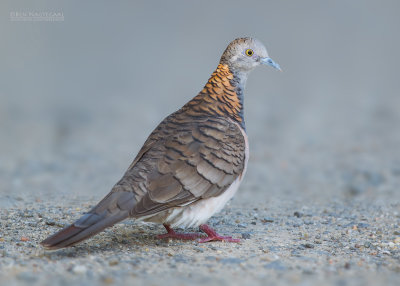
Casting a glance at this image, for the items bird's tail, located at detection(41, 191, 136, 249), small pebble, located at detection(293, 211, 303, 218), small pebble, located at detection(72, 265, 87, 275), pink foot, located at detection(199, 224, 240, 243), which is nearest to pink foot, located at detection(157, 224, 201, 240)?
pink foot, located at detection(199, 224, 240, 243)

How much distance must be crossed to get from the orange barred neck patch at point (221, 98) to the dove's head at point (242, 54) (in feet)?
0.29

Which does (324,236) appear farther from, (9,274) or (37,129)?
(37,129)

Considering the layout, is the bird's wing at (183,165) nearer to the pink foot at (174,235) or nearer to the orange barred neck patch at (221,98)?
the orange barred neck patch at (221,98)

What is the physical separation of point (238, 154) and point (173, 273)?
157cm

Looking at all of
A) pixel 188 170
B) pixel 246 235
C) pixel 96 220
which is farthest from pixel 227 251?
pixel 96 220

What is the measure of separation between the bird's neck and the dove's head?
7cm

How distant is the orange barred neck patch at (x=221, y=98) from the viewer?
6.26 m

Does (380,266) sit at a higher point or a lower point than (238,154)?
lower

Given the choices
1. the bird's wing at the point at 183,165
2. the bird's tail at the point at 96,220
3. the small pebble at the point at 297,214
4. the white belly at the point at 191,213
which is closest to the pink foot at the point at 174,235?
the white belly at the point at 191,213

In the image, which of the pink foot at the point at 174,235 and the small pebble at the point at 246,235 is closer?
the pink foot at the point at 174,235

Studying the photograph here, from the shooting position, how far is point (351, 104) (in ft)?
52.2

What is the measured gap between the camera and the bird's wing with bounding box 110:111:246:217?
534 cm

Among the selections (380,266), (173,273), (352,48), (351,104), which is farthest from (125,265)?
(352,48)

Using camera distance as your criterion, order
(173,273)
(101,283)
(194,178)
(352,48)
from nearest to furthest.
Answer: (101,283) < (173,273) < (194,178) < (352,48)
